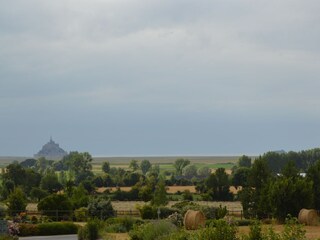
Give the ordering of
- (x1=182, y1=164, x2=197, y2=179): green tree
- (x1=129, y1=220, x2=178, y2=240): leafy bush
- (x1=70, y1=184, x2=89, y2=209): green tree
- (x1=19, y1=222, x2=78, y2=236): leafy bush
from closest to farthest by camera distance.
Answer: (x1=129, y1=220, x2=178, y2=240): leafy bush, (x1=19, y1=222, x2=78, y2=236): leafy bush, (x1=70, y1=184, x2=89, y2=209): green tree, (x1=182, y1=164, x2=197, y2=179): green tree

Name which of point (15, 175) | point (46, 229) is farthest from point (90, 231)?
point (15, 175)

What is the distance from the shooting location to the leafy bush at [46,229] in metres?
40.1

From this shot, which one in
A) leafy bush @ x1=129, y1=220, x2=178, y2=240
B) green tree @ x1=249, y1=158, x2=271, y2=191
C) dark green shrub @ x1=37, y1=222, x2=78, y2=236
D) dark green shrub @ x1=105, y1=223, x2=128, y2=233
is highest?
green tree @ x1=249, y1=158, x2=271, y2=191

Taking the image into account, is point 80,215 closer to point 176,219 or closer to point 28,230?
point 28,230

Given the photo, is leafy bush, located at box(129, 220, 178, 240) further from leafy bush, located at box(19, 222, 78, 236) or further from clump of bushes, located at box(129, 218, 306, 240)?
leafy bush, located at box(19, 222, 78, 236)

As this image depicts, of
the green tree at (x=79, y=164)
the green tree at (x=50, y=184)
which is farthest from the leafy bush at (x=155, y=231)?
the green tree at (x=79, y=164)

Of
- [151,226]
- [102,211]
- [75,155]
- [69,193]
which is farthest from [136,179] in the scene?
[151,226]

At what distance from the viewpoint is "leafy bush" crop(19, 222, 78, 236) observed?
1580 inches

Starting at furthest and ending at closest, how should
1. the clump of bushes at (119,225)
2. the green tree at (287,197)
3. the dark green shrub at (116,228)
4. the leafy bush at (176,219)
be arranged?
the green tree at (287,197)
the leafy bush at (176,219)
the clump of bushes at (119,225)
the dark green shrub at (116,228)

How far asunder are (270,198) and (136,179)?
75050mm

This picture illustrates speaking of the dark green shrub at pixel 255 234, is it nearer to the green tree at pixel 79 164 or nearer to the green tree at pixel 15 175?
the green tree at pixel 15 175

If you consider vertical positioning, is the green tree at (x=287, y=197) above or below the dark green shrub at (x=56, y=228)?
above

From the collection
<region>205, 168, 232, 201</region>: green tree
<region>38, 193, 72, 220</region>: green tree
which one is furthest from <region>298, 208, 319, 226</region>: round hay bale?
<region>205, 168, 232, 201</region>: green tree

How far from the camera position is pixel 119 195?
86250 mm
